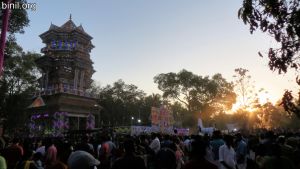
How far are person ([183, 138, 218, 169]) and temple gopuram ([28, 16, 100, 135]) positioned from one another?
3563 cm

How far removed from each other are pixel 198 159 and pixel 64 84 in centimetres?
4513

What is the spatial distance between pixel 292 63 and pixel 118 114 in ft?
184

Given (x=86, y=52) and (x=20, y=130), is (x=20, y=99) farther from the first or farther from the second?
(x=86, y=52)

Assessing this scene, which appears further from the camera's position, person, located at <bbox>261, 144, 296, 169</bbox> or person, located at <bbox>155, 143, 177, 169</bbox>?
person, located at <bbox>155, 143, 177, 169</bbox>

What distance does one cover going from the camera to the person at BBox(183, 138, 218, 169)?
4609 millimetres

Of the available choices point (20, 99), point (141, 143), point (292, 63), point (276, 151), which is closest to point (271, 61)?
point (292, 63)

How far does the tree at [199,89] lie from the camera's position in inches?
2461

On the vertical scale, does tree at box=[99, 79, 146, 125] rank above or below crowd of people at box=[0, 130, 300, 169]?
above

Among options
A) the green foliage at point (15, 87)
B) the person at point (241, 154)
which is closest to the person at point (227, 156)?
the person at point (241, 154)

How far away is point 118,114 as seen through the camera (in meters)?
61.2

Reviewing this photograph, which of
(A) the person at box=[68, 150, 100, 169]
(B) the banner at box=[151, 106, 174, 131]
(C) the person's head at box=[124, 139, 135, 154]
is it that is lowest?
(A) the person at box=[68, 150, 100, 169]

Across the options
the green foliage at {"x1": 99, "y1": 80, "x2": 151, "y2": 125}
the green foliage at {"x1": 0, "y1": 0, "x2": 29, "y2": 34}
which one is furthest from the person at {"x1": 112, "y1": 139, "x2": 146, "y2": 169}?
the green foliage at {"x1": 99, "y1": 80, "x2": 151, "y2": 125}

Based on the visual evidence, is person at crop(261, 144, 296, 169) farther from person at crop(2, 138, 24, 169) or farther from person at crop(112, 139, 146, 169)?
person at crop(2, 138, 24, 169)

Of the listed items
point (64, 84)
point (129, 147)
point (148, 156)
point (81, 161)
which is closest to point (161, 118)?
point (64, 84)
